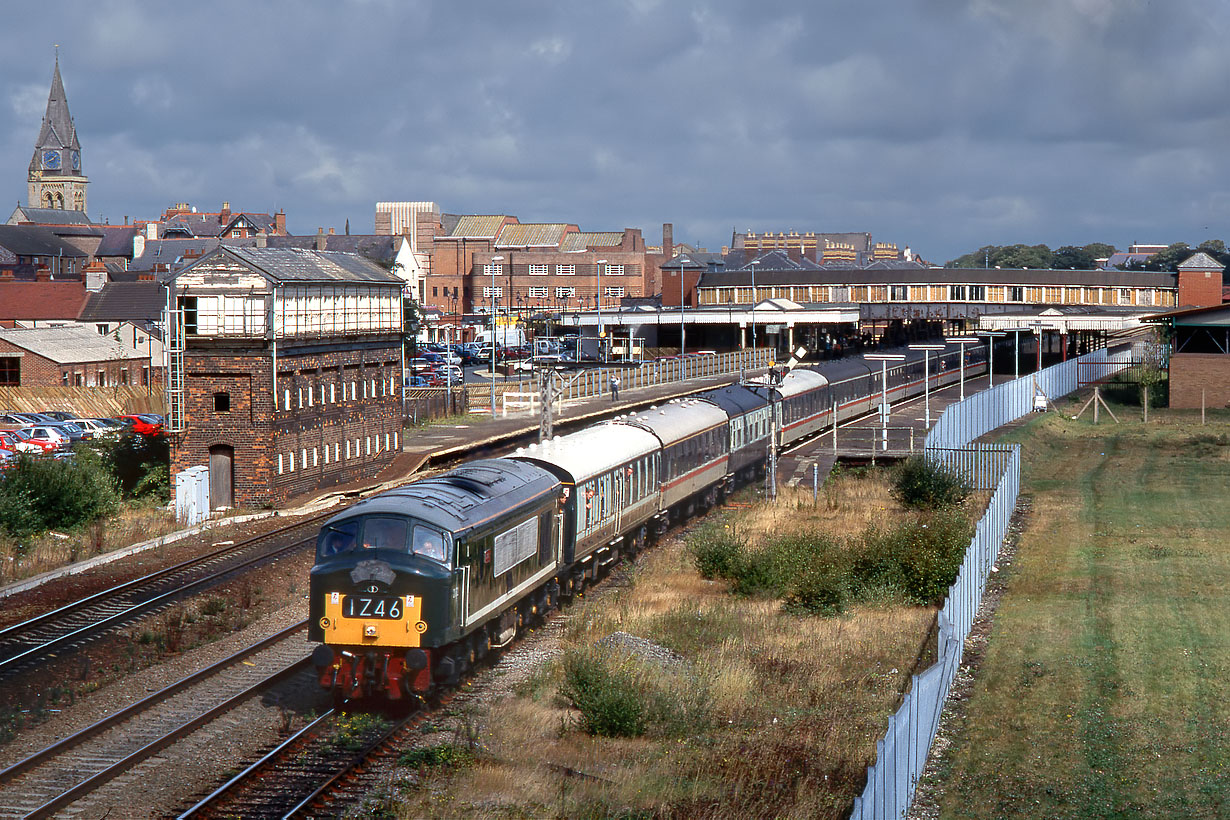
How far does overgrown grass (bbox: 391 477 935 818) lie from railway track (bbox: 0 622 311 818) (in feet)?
13.4

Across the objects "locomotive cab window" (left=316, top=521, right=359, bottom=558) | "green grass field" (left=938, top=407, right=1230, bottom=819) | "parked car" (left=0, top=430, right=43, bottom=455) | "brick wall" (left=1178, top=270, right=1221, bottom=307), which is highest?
"brick wall" (left=1178, top=270, right=1221, bottom=307)

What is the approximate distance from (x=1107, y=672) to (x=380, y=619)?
11614 millimetres

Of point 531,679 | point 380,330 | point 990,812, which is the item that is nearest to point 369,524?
point 531,679

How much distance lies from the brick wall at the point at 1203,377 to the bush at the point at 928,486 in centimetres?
3258

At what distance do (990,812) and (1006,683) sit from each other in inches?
231

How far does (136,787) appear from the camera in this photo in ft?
53.8

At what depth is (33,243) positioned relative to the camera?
493ft

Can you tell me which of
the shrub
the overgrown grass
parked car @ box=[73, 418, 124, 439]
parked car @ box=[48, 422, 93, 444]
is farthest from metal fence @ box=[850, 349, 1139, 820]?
parked car @ box=[73, 418, 124, 439]

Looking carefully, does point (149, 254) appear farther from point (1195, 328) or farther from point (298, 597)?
point (298, 597)

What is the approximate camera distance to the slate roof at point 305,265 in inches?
1582

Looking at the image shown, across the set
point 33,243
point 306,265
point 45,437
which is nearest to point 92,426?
point 45,437

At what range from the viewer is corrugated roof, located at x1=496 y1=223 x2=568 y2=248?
163250mm

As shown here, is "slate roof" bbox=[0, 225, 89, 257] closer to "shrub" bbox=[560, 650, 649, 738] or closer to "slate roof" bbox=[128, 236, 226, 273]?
"slate roof" bbox=[128, 236, 226, 273]

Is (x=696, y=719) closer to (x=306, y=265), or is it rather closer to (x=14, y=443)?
(x=306, y=265)
